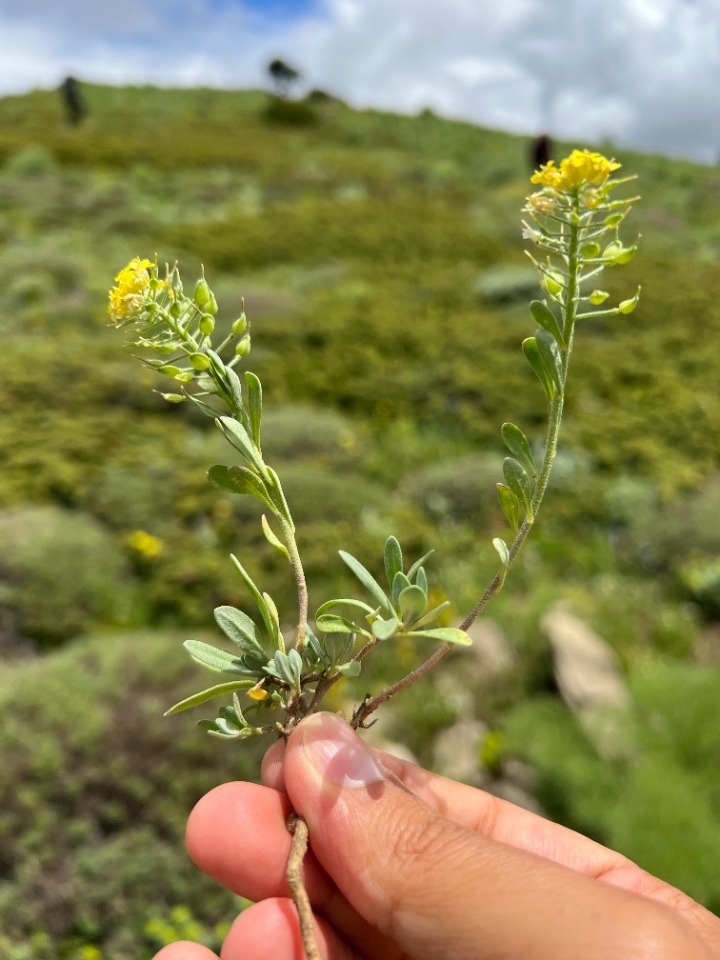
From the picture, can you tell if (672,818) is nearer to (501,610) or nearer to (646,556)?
(501,610)

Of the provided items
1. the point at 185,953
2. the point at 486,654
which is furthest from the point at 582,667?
the point at 185,953

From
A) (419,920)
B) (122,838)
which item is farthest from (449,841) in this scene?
(122,838)

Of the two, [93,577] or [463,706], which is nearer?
[463,706]

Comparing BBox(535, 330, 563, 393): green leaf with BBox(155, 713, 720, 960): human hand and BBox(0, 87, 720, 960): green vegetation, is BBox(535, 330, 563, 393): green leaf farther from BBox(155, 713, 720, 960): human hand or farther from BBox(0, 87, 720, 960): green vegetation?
BBox(0, 87, 720, 960): green vegetation

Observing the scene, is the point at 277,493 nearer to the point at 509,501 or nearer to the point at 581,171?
the point at 509,501

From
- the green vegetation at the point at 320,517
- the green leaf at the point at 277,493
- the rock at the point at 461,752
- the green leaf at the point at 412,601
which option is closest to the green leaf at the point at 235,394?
the green leaf at the point at 277,493

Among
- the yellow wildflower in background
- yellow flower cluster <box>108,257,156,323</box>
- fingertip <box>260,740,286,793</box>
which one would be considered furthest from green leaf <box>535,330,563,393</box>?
the yellow wildflower in background
